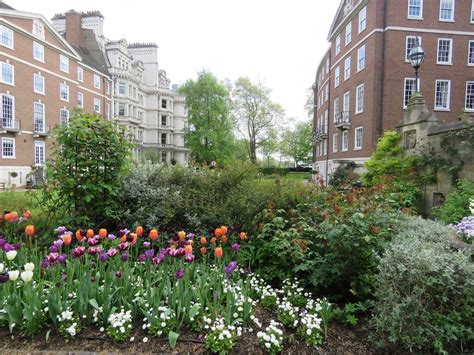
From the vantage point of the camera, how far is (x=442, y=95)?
21.4 m

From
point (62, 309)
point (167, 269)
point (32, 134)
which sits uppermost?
point (32, 134)

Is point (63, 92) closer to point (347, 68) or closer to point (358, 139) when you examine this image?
point (347, 68)

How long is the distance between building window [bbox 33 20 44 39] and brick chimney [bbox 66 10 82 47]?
36.9 feet

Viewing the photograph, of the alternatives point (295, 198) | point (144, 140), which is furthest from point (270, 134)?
point (295, 198)

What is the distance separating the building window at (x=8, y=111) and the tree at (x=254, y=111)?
29.4 metres

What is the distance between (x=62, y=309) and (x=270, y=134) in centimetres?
4647

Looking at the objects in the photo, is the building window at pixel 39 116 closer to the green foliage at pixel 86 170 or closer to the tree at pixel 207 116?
the tree at pixel 207 116

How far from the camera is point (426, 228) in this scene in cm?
359

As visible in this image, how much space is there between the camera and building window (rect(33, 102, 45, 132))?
27.5 m

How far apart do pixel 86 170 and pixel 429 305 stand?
500 cm

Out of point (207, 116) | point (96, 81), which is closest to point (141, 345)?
point (207, 116)

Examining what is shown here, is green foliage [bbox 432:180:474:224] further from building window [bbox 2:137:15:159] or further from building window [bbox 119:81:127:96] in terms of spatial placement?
building window [bbox 119:81:127:96]

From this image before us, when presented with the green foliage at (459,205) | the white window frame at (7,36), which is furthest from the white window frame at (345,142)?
the white window frame at (7,36)

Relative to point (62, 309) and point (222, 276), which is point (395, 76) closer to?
point (222, 276)
